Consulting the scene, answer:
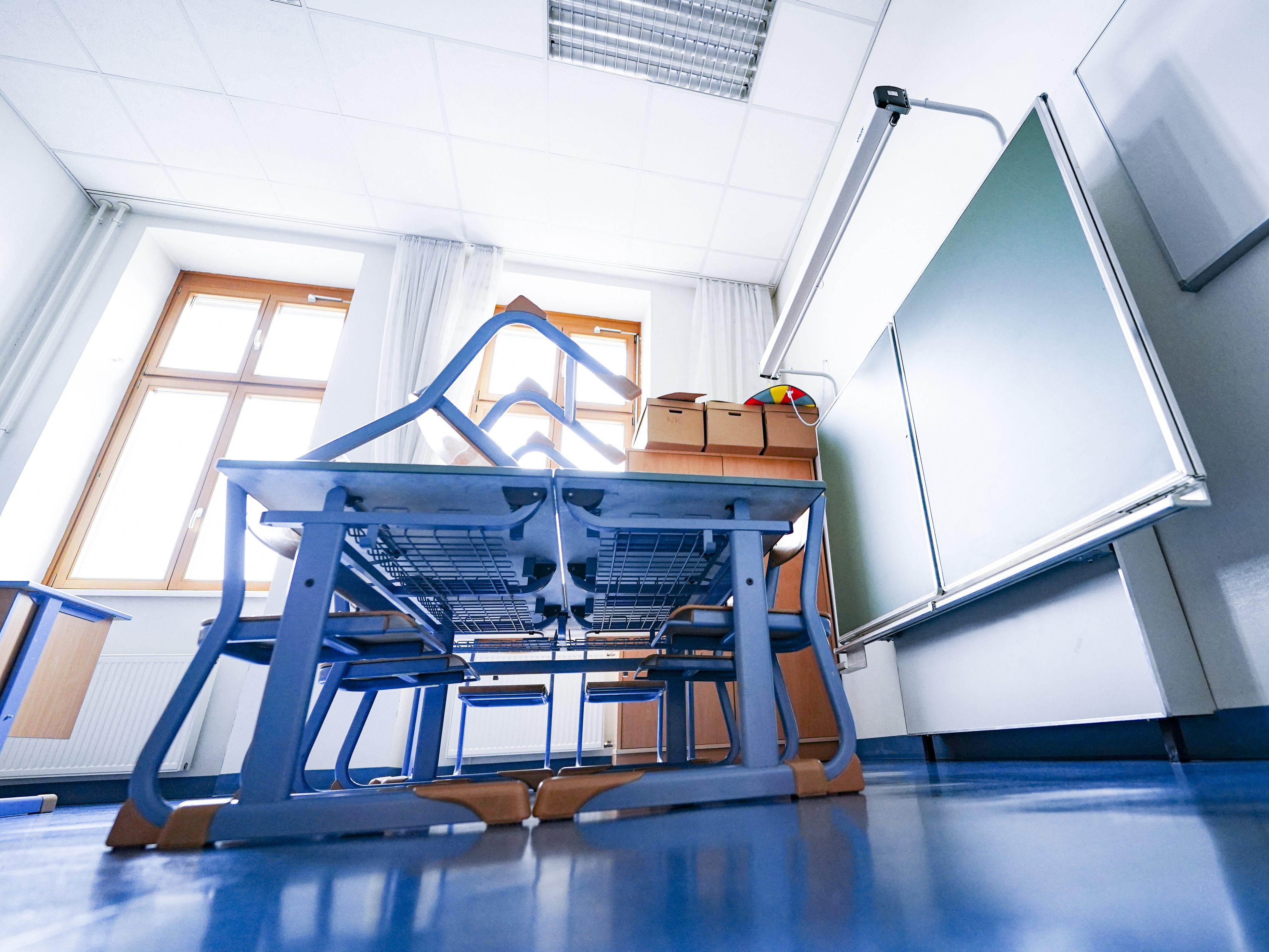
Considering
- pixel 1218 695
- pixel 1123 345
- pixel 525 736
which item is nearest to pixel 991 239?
pixel 1123 345

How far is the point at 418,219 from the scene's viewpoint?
175 inches

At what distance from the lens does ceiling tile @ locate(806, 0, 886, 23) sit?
3.07 m

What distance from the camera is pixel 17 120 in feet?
12.0

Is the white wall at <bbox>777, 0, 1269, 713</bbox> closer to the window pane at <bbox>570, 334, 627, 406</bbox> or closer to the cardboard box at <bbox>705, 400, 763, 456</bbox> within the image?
the cardboard box at <bbox>705, 400, 763, 456</bbox>

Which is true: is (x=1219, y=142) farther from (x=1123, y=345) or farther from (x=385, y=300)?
(x=385, y=300)

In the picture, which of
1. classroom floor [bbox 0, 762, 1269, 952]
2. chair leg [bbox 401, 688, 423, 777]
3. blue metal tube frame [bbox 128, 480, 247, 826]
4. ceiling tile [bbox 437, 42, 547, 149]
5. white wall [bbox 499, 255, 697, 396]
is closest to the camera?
classroom floor [bbox 0, 762, 1269, 952]

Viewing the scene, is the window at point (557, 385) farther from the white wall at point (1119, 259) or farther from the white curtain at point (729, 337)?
the white wall at point (1119, 259)

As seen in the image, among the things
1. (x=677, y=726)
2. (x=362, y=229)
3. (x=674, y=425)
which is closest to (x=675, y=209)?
(x=674, y=425)

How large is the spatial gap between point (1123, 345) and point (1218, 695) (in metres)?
0.80

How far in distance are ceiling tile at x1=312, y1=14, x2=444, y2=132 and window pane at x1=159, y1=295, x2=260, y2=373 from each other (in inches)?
77.1

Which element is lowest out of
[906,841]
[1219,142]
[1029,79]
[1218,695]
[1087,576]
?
[906,841]

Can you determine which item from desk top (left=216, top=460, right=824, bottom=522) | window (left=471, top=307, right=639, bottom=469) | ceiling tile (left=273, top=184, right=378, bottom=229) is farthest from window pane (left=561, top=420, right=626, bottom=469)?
desk top (left=216, top=460, right=824, bottom=522)

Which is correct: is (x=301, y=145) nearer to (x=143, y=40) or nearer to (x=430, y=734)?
(x=143, y=40)

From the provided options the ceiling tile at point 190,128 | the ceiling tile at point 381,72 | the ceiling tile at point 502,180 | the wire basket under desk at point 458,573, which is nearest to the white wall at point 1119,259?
the wire basket under desk at point 458,573
